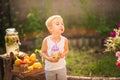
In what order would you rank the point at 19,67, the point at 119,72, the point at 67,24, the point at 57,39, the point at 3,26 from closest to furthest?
the point at 57,39 < the point at 19,67 < the point at 119,72 < the point at 3,26 < the point at 67,24

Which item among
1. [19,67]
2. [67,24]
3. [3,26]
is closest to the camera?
[19,67]

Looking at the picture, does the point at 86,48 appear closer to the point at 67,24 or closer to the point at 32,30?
the point at 67,24

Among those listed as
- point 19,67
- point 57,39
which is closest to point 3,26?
point 19,67

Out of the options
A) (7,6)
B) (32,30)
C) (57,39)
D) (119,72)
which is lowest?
(119,72)

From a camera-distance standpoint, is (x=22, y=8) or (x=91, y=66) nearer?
(x=91, y=66)

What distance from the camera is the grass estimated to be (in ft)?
26.8

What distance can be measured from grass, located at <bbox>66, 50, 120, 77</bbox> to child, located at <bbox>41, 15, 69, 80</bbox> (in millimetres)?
2036

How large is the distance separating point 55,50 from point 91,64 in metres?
2.81

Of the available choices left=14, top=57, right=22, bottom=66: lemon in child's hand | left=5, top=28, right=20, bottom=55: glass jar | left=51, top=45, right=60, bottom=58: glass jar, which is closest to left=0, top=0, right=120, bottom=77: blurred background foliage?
left=5, top=28, right=20, bottom=55: glass jar

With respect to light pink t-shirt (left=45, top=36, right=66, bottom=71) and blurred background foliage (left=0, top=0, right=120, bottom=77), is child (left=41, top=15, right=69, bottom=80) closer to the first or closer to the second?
light pink t-shirt (left=45, top=36, right=66, bottom=71)

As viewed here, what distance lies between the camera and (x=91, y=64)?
343 inches

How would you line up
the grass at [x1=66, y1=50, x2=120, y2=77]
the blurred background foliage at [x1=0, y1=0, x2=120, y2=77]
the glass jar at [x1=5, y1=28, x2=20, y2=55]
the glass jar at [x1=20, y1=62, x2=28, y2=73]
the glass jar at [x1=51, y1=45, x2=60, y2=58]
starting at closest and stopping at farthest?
the glass jar at [x1=51, y1=45, x2=60, y2=58] → the glass jar at [x1=20, y1=62, x2=28, y2=73] → the glass jar at [x1=5, y1=28, x2=20, y2=55] → the grass at [x1=66, y1=50, x2=120, y2=77] → the blurred background foliage at [x1=0, y1=0, x2=120, y2=77]

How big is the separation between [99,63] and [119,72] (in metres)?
0.63

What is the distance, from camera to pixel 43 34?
10242 millimetres
